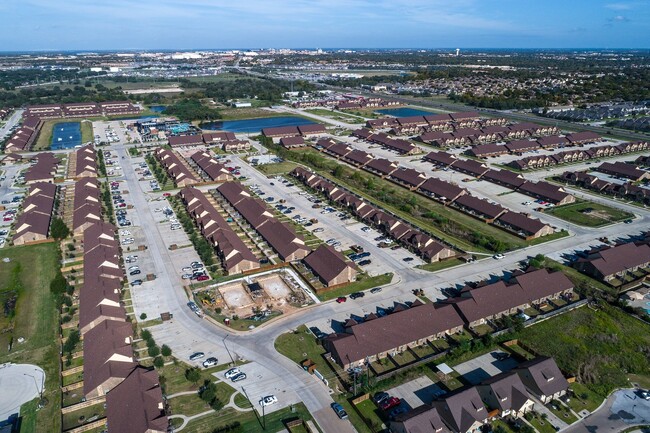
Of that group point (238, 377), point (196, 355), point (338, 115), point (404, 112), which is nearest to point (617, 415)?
point (238, 377)

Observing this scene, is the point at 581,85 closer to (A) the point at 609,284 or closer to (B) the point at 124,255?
(A) the point at 609,284

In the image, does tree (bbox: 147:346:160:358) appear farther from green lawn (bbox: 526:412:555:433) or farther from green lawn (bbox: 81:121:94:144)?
green lawn (bbox: 81:121:94:144)

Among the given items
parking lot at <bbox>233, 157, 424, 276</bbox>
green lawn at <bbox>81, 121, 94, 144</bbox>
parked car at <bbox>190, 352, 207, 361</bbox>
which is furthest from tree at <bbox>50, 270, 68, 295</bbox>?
green lawn at <bbox>81, 121, 94, 144</bbox>

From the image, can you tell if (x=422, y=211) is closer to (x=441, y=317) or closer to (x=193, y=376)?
(x=441, y=317)

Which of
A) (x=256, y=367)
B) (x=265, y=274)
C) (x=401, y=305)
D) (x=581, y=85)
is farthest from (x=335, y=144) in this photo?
(x=581, y=85)

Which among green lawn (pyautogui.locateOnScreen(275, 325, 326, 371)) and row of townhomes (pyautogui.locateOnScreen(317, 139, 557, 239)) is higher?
row of townhomes (pyautogui.locateOnScreen(317, 139, 557, 239))

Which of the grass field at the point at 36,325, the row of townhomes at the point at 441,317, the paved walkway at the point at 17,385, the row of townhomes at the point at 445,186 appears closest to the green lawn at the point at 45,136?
the grass field at the point at 36,325
